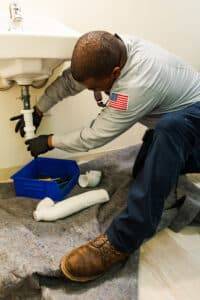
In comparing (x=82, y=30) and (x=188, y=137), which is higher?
(x=82, y=30)

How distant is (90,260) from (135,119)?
437mm

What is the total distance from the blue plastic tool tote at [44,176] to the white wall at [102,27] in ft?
0.42

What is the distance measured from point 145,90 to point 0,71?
1.55 feet

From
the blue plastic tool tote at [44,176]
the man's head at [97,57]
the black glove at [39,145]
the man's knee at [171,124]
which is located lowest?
the blue plastic tool tote at [44,176]

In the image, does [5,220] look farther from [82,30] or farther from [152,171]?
[82,30]

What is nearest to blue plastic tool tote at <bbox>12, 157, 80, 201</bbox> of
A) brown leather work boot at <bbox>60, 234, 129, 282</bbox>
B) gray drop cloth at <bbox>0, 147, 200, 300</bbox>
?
gray drop cloth at <bbox>0, 147, 200, 300</bbox>

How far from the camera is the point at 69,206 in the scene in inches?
45.9

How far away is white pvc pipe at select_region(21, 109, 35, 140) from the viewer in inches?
49.3

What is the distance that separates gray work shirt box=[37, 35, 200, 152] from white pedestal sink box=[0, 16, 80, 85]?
186 mm

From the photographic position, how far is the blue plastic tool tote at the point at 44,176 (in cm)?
125

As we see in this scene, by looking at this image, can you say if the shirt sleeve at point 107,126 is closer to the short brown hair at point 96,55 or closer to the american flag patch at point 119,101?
the american flag patch at point 119,101

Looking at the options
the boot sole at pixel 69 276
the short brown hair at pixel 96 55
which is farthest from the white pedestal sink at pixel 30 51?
the boot sole at pixel 69 276

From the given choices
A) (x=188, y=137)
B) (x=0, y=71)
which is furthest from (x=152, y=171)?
(x=0, y=71)

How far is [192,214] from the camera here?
115 cm
